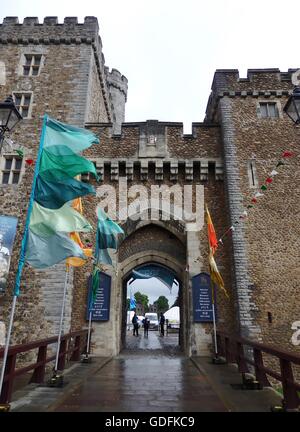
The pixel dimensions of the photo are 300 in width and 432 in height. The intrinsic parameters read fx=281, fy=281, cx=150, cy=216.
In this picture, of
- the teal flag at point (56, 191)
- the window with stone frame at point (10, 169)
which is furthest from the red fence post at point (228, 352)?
the window with stone frame at point (10, 169)

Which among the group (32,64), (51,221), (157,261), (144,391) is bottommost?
(144,391)

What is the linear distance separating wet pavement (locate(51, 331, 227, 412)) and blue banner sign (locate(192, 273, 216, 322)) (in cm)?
223

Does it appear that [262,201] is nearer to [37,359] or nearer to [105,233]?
[105,233]

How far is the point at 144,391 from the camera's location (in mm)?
5836

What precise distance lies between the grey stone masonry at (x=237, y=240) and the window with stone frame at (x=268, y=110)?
147 cm

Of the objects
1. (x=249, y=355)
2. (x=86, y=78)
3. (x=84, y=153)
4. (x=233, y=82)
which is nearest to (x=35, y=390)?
(x=249, y=355)

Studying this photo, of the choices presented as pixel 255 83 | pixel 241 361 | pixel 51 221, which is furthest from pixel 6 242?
pixel 255 83

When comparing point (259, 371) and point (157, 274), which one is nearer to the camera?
point (259, 371)

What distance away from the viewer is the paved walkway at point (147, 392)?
15.7ft

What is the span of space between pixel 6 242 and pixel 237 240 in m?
8.82

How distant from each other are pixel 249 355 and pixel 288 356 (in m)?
5.85

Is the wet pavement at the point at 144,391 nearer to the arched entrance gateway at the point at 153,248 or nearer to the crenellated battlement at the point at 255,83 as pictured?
the arched entrance gateway at the point at 153,248

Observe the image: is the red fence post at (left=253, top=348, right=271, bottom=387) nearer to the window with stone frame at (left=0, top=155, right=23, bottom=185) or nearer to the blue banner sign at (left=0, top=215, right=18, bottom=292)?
the blue banner sign at (left=0, top=215, right=18, bottom=292)

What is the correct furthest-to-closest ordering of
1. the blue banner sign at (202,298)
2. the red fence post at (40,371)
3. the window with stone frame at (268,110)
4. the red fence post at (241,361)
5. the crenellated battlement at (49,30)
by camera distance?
the crenellated battlement at (49,30)
the window with stone frame at (268,110)
the blue banner sign at (202,298)
the red fence post at (241,361)
the red fence post at (40,371)
